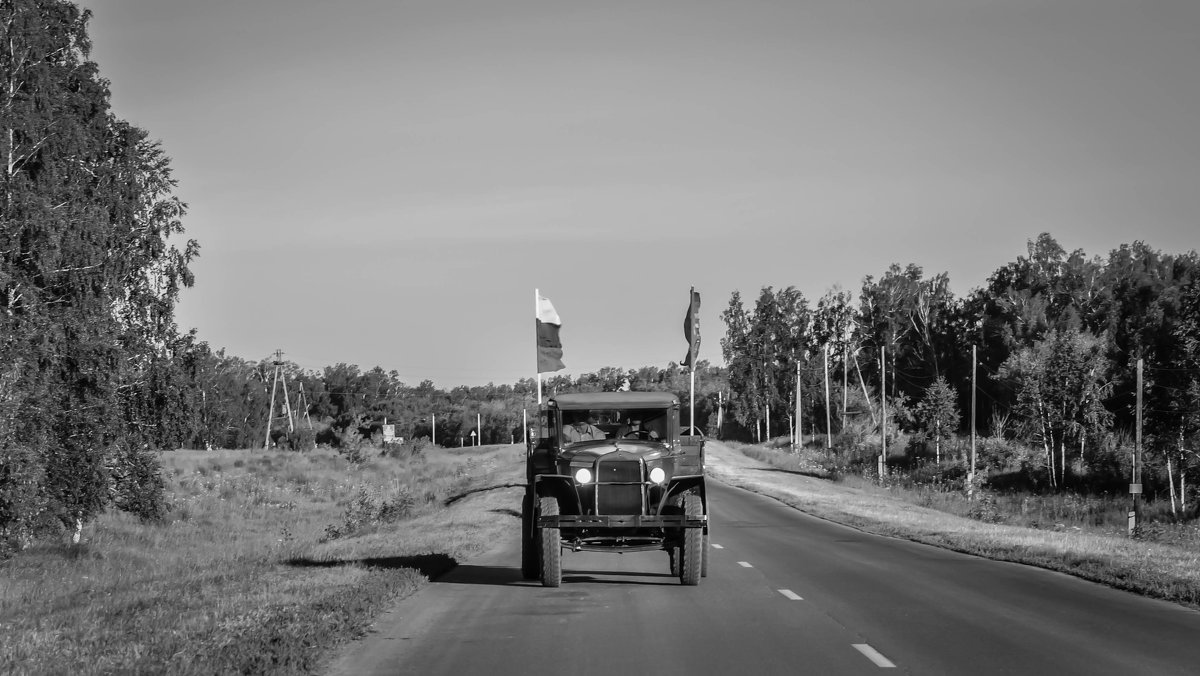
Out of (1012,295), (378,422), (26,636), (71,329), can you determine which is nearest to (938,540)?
(26,636)

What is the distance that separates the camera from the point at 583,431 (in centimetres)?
1675

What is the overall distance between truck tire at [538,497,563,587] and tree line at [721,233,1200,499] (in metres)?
36.8

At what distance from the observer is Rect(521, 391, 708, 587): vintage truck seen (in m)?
15.0

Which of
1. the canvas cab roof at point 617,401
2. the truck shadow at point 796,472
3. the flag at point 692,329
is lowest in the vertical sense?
the truck shadow at point 796,472

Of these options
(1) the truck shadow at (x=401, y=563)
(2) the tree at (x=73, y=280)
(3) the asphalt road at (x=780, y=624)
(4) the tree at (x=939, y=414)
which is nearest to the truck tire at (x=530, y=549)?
(3) the asphalt road at (x=780, y=624)

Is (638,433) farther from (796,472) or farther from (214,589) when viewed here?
(796,472)

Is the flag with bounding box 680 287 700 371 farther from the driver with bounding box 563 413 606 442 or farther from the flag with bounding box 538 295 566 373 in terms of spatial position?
the driver with bounding box 563 413 606 442

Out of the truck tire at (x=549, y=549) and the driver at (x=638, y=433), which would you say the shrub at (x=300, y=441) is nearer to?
the driver at (x=638, y=433)

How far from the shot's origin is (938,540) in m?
25.0

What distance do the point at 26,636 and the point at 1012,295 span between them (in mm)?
87517

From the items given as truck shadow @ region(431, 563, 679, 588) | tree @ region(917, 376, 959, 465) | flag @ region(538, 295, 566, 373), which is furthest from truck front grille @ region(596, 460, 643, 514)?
tree @ region(917, 376, 959, 465)

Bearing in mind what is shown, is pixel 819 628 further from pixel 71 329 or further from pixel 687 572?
pixel 71 329

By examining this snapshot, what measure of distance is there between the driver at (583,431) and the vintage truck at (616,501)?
0.02 m

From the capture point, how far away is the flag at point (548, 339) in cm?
3547
